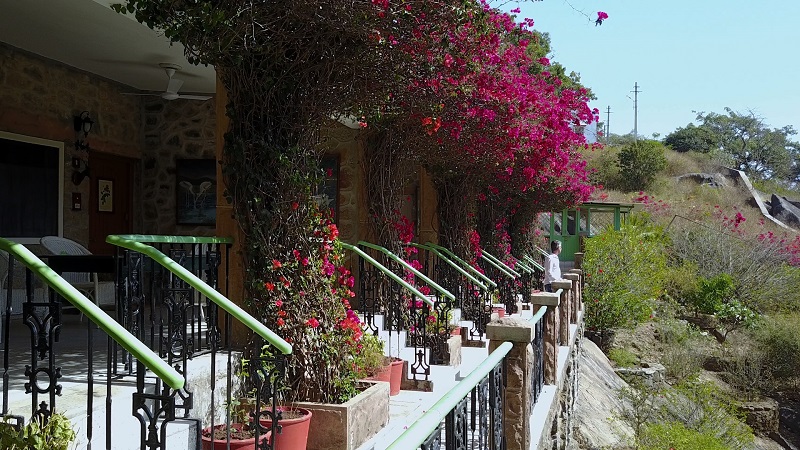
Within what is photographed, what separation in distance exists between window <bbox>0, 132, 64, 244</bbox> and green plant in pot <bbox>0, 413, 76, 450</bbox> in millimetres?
4863

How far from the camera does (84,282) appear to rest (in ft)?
21.6

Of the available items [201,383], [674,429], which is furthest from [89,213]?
[674,429]

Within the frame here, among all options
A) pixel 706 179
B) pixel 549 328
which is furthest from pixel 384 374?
pixel 706 179

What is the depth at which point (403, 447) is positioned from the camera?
197 cm

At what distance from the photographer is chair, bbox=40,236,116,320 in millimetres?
6209

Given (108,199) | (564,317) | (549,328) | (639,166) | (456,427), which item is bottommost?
(564,317)

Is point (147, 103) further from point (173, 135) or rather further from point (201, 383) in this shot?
point (201, 383)

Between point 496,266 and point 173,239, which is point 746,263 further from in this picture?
point 173,239

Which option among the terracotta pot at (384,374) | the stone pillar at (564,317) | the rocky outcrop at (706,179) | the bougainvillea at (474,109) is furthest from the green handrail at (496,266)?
the rocky outcrop at (706,179)

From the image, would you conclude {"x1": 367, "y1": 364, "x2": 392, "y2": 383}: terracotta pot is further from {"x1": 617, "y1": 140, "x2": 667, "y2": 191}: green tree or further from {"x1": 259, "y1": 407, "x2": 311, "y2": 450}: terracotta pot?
{"x1": 617, "y1": 140, "x2": 667, "y2": 191}: green tree

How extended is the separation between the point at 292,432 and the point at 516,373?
1.25 meters

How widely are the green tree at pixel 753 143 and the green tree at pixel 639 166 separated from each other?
14035 millimetres

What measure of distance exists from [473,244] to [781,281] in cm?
1422

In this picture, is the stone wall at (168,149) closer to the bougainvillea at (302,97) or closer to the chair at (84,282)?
the chair at (84,282)
